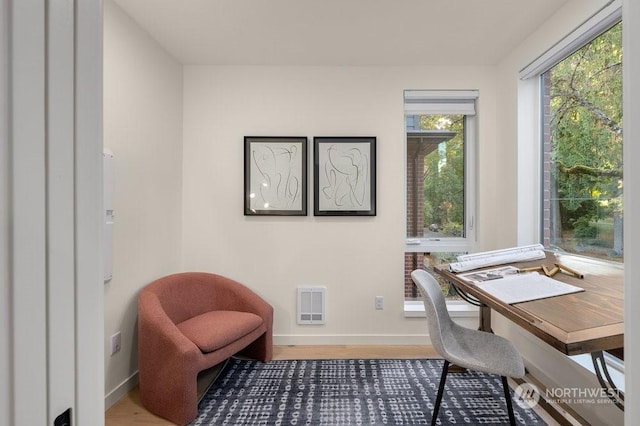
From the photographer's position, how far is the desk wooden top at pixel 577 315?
3.04 feet

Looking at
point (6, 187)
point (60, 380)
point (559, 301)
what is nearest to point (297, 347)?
point (559, 301)

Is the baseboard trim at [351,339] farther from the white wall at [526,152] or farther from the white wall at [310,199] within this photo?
the white wall at [526,152]

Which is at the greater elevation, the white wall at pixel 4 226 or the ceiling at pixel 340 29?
the ceiling at pixel 340 29

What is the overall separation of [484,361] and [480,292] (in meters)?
0.41

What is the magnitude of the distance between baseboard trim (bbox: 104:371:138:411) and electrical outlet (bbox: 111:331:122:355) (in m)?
0.25

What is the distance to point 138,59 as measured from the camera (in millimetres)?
2188

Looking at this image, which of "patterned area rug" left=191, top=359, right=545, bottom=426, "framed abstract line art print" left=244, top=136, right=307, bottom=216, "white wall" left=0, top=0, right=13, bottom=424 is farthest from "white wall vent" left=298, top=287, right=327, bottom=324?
"white wall" left=0, top=0, right=13, bottom=424

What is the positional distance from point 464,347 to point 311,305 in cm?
141

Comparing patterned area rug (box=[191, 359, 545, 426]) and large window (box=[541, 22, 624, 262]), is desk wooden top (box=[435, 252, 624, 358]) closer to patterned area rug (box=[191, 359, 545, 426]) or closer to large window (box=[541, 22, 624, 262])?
large window (box=[541, 22, 624, 262])

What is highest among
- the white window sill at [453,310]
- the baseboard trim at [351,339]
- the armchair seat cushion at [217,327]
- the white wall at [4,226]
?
the white wall at [4,226]

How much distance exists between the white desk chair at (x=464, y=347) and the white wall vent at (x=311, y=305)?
3.89ft

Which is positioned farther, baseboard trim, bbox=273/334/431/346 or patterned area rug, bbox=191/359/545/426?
baseboard trim, bbox=273/334/431/346

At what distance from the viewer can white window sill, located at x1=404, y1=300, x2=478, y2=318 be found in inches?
109

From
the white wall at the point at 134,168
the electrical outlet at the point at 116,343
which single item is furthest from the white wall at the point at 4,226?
the electrical outlet at the point at 116,343
